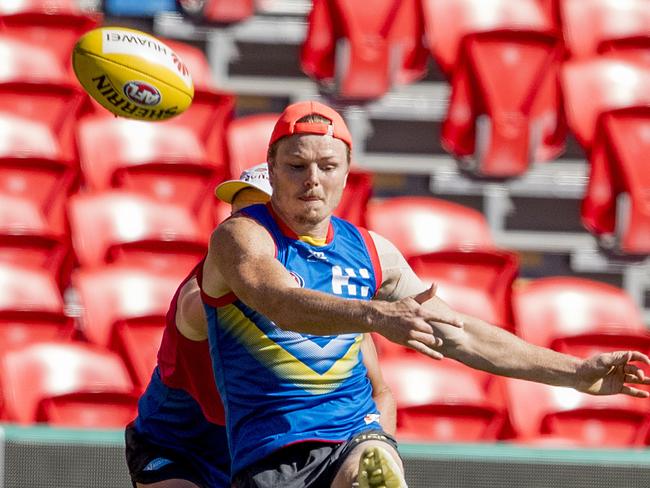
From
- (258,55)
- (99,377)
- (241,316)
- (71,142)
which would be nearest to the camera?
(241,316)

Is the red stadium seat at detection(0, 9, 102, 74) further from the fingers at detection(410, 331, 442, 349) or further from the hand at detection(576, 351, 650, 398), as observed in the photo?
the fingers at detection(410, 331, 442, 349)

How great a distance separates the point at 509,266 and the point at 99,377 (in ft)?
6.58

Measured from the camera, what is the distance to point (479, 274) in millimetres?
6914

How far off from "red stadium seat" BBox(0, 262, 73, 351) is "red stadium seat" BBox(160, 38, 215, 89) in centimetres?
171

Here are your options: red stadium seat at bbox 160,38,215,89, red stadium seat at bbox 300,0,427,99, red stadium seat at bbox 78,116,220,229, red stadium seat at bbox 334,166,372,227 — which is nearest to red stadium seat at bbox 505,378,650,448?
red stadium seat at bbox 334,166,372,227

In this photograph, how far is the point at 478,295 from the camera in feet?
22.0

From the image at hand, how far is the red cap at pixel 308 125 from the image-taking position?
11.5ft

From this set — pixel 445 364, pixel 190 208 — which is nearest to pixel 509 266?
pixel 445 364

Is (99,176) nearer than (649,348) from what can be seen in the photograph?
No

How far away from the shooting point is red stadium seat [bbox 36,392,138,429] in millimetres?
5863

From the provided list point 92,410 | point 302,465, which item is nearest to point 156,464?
point 302,465

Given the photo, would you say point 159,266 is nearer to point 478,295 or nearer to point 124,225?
point 124,225

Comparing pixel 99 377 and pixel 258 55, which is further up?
pixel 258 55

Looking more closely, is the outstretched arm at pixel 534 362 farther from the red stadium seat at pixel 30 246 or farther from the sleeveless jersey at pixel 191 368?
the red stadium seat at pixel 30 246
